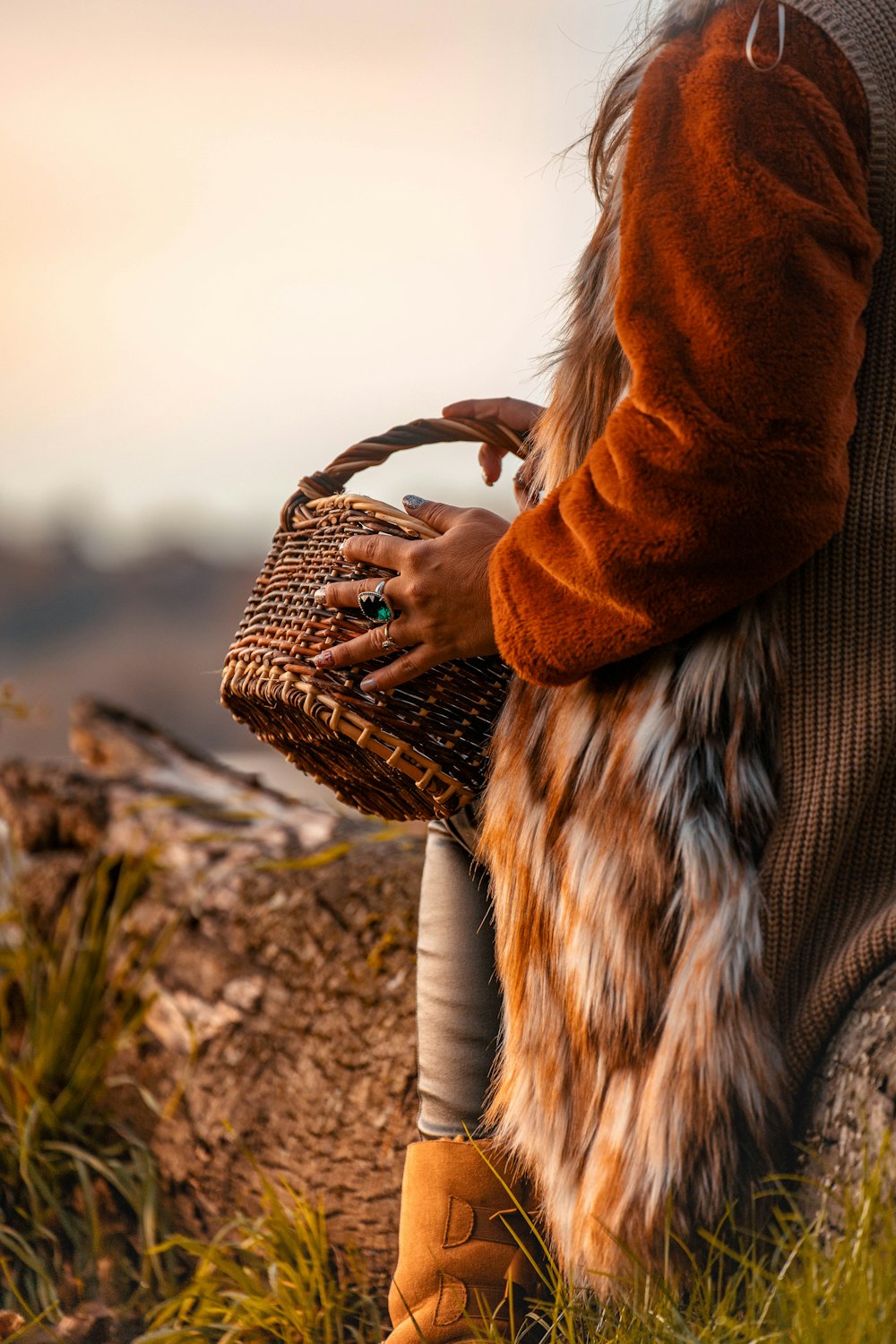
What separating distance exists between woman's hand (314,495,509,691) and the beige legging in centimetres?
28

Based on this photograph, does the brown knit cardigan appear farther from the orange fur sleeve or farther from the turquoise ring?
the turquoise ring

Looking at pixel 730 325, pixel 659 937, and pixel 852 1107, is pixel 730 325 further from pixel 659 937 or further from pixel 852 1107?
pixel 852 1107

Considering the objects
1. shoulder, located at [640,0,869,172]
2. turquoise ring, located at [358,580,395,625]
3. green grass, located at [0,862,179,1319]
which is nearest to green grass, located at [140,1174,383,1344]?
green grass, located at [0,862,179,1319]

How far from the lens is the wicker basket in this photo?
1007mm

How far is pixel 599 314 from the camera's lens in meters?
0.89

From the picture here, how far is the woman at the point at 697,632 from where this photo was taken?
0.73 metres

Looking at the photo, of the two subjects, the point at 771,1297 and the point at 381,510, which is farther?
the point at 381,510

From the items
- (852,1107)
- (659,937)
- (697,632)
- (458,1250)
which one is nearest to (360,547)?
(697,632)

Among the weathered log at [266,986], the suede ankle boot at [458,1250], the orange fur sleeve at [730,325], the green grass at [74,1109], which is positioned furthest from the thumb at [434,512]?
the green grass at [74,1109]

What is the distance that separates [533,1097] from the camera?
947mm

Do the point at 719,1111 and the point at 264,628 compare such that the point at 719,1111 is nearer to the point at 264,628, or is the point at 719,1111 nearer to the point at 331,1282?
the point at 264,628

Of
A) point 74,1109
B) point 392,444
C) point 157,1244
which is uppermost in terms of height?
point 392,444

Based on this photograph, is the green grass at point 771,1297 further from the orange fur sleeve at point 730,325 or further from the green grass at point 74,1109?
the green grass at point 74,1109

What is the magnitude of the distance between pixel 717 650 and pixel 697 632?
24mm
